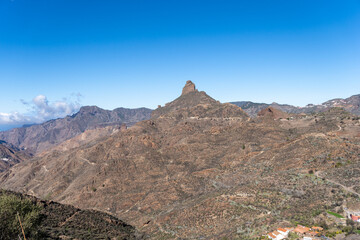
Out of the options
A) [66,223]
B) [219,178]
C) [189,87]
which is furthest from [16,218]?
[189,87]

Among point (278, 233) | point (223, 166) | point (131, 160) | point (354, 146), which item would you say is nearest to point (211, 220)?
point (278, 233)

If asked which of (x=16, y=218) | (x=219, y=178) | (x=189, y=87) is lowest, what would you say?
(x=219, y=178)

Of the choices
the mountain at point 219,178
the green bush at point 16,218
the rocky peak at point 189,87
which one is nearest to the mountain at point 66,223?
the green bush at point 16,218

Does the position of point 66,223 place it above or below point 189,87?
below

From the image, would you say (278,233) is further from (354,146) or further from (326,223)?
(354,146)

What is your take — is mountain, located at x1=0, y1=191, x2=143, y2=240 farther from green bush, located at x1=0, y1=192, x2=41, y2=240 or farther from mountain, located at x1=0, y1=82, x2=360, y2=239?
mountain, located at x1=0, y1=82, x2=360, y2=239

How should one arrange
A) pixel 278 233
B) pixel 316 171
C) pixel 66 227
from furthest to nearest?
pixel 316 171
pixel 66 227
pixel 278 233

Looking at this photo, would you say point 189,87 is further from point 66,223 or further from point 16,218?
point 16,218
